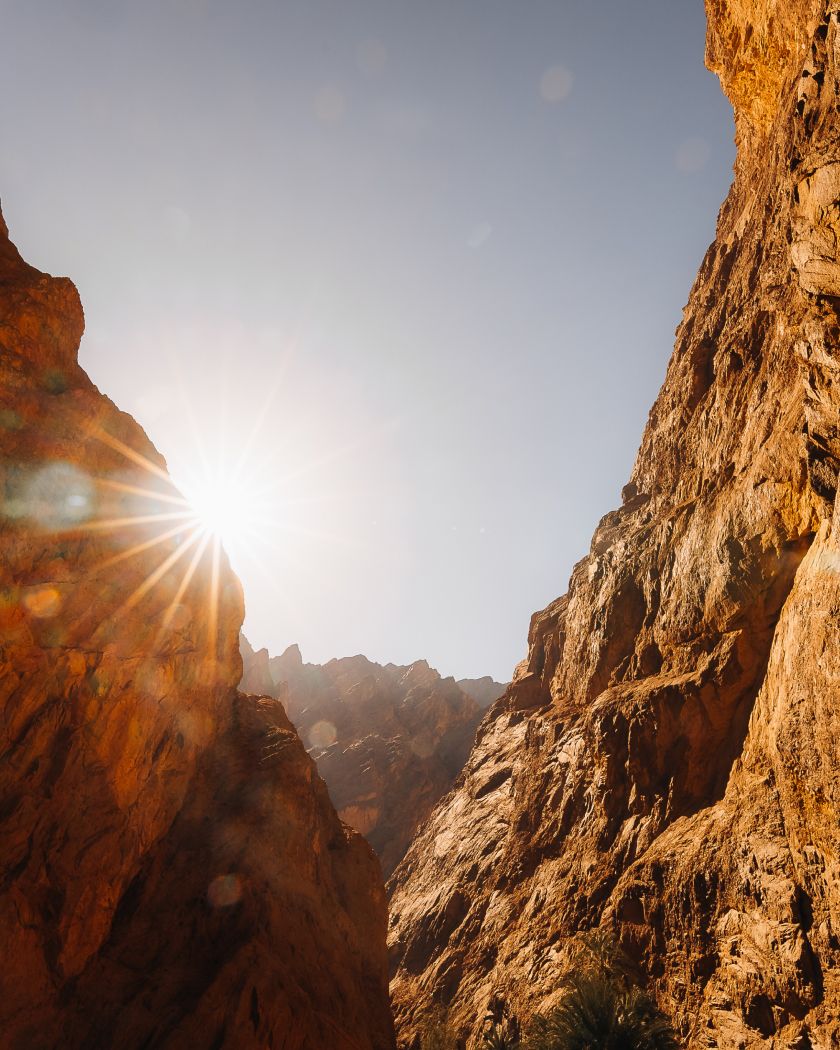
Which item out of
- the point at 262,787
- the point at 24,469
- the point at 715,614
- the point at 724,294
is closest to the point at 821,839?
the point at 715,614

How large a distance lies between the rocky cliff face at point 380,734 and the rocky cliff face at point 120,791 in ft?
124

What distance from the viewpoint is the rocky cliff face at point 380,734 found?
5719 cm

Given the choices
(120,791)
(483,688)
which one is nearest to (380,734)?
(483,688)

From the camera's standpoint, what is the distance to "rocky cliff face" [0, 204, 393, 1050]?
1320cm

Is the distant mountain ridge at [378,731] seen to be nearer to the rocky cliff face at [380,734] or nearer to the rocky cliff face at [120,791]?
the rocky cliff face at [380,734]

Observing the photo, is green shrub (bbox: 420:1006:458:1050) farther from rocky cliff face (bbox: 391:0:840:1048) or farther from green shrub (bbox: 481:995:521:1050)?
green shrub (bbox: 481:995:521:1050)

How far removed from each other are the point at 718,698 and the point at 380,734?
5082cm

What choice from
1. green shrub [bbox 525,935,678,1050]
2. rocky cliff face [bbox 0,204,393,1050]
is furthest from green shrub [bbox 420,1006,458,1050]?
green shrub [bbox 525,935,678,1050]

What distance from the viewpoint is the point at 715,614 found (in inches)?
904

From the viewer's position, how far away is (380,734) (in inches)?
2660

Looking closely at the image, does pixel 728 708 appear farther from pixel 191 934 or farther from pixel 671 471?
pixel 191 934

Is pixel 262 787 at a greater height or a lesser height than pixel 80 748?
lesser

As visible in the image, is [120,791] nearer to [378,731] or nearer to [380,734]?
[380,734]

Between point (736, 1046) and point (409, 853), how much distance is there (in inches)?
1311
